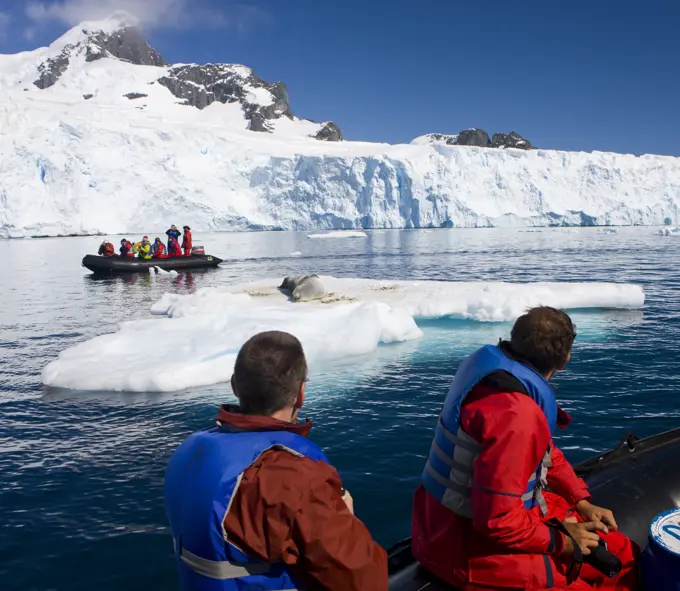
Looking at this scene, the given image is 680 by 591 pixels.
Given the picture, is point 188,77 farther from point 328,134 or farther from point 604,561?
point 604,561

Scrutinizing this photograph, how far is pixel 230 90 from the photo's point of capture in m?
106

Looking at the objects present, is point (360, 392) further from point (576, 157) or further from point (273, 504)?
point (576, 157)

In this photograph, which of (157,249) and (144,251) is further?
(157,249)

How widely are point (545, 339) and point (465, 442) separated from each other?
19.0 inches

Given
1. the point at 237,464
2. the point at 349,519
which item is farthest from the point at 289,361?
the point at 349,519

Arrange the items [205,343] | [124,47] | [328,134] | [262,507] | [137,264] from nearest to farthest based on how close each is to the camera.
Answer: [262,507], [205,343], [137,264], [328,134], [124,47]

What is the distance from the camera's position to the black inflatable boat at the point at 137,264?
21609mm

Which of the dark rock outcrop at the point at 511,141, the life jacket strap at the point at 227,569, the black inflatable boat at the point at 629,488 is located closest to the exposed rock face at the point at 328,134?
the dark rock outcrop at the point at 511,141

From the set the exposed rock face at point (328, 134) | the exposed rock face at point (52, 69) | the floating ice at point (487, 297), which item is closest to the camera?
the floating ice at point (487, 297)

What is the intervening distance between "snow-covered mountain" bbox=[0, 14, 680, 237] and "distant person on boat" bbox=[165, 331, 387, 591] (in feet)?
166

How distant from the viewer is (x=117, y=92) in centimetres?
9569

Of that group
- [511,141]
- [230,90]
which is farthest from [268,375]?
[230,90]

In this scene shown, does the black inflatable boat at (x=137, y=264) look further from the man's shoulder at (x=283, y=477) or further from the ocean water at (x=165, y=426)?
the man's shoulder at (x=283, y=477)

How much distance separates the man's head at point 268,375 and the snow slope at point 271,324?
5378 millimetres
